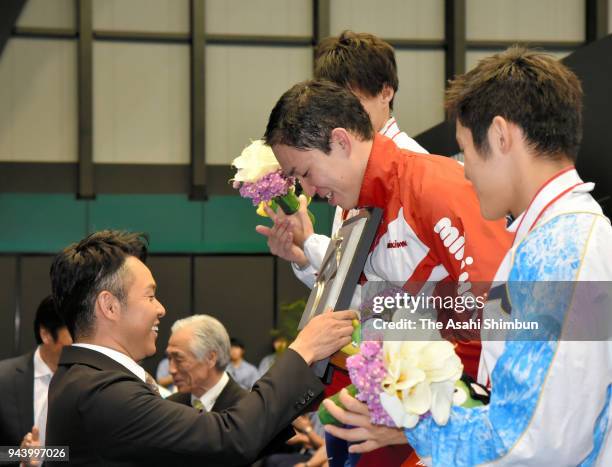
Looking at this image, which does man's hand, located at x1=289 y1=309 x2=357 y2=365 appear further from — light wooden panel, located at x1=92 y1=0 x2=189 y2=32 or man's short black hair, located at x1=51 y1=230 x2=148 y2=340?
light wooden panel, located at x1=92 y1=0 x2=189 y2=32

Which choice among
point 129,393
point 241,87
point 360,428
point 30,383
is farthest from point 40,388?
point 241,87

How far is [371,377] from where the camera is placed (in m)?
1.46

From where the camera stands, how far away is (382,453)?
2.22 meters

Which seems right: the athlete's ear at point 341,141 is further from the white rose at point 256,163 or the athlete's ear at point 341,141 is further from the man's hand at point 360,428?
the man's hand at point 360,428

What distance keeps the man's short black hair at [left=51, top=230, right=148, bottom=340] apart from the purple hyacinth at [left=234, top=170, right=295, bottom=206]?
44 centimetres

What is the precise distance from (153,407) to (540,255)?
1348 mm

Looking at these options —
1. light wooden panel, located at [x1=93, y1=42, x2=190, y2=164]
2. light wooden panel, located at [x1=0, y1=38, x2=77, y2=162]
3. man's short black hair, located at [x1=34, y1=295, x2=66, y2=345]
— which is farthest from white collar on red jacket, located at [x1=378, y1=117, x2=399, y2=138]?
light wooden panel, located at [x1=0, y1=38, x2=77, y2=162]

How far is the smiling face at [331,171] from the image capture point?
2.34 m

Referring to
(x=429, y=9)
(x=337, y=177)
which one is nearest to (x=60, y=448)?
(x=337, y=177)

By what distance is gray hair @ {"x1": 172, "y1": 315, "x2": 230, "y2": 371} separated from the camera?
5281mm

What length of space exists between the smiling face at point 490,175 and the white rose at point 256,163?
3.99 ft

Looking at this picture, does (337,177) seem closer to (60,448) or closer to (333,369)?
(333,369)

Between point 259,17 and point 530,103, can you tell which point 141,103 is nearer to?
point 259,17

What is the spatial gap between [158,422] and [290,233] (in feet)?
2.72
